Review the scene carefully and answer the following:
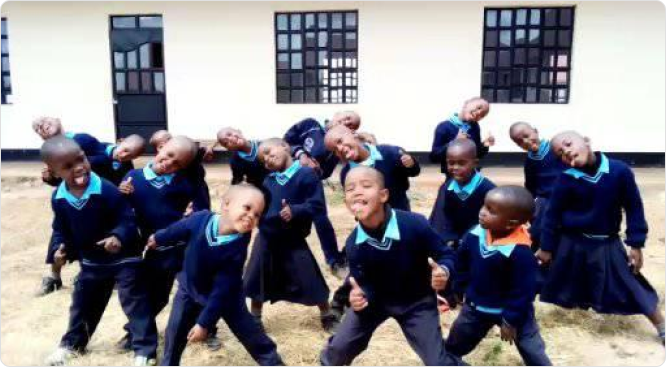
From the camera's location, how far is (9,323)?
439cm

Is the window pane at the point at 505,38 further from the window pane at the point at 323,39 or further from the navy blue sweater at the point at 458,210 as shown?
the navy blue sweater at the point at 458,210

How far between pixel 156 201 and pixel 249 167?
1.14 m

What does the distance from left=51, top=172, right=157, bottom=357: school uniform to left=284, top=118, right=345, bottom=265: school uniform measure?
1.57 metres

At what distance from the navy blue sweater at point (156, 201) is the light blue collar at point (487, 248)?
1702 millimetres

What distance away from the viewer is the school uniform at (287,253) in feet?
13.2

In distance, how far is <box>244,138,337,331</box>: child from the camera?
4035 mm

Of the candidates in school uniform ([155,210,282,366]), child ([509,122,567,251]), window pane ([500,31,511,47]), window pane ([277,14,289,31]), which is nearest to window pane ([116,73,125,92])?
window pane ([277,14,289,31])

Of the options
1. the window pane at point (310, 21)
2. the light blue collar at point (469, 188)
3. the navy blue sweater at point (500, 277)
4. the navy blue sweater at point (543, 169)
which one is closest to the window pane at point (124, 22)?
the window pane at point (310, 21)

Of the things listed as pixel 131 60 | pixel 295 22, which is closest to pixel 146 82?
pixel 131 60

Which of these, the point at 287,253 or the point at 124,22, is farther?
the point at 124,22

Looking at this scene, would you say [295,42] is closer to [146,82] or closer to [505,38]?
[146,82]

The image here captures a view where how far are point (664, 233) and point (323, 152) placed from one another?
375cm

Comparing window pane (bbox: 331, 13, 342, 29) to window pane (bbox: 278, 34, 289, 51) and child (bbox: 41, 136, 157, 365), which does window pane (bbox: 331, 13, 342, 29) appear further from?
child (bbox: 41, 136, 157, 365)

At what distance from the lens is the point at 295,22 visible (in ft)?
32.5
